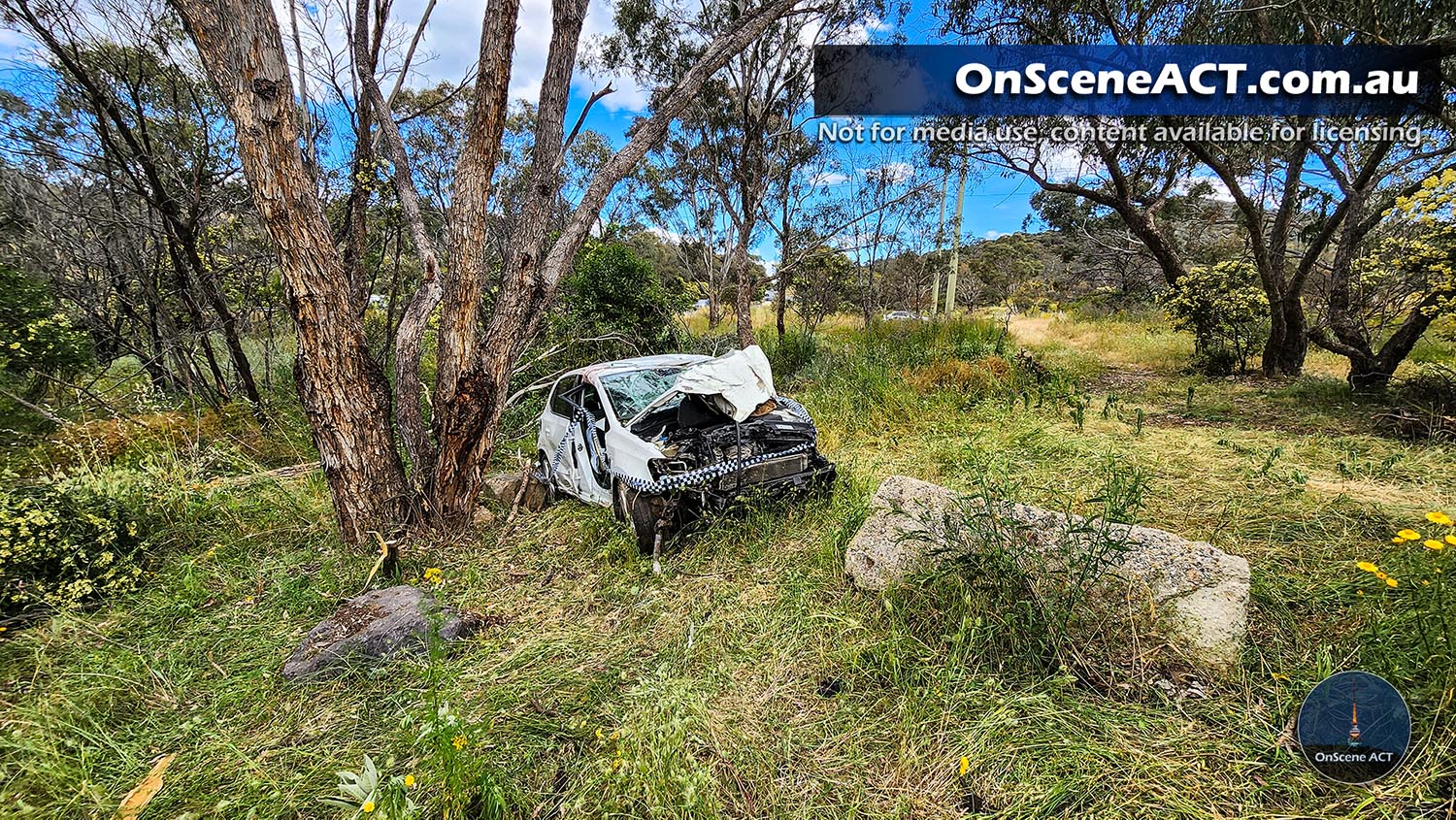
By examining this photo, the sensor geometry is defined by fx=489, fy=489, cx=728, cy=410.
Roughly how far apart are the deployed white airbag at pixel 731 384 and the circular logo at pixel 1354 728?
3084 mm

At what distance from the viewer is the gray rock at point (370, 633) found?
255 cm

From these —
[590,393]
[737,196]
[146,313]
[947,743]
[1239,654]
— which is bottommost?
[947,743]

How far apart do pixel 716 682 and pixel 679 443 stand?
1793mm

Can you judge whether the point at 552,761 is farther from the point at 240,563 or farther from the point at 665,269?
the point at 665,269

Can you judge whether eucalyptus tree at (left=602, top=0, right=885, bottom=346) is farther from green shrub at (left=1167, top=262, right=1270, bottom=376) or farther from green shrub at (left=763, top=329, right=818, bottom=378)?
green shrub at (left=1167, top=262, right=1270, bottom=376)

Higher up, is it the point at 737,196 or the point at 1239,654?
the point at 737,196

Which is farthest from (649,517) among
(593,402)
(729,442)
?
(593,402)

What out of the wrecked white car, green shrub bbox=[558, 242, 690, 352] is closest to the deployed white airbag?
the wrecked white car

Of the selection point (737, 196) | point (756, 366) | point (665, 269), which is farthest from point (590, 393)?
point (665, 269)

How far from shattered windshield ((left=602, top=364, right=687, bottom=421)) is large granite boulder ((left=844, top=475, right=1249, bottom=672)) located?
6.92 ft

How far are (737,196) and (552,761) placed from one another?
11.0 m

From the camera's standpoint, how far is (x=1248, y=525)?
3.11 m

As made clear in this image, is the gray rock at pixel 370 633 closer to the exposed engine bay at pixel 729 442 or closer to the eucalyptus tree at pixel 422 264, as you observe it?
the eucalyptus tree at pixel 422 264

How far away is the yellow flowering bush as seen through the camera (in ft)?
5.59
